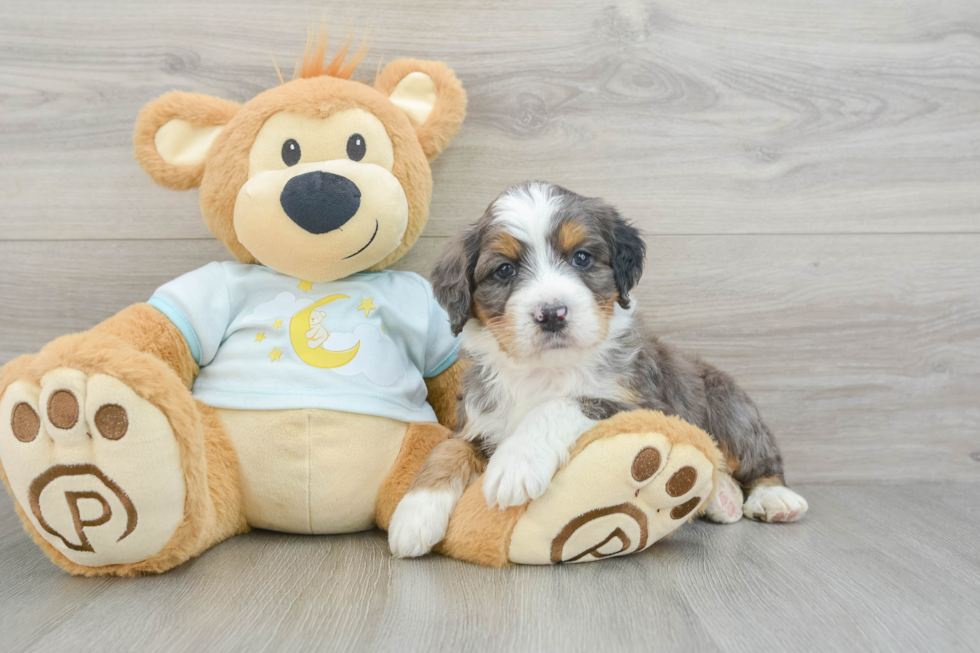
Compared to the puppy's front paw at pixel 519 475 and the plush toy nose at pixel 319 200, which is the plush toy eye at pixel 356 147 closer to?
the plush toy nose at pixel 319 200

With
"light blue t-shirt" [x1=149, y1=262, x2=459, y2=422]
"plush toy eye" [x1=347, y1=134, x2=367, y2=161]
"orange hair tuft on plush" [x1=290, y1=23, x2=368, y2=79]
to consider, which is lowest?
"light blue t-shirt" [x1=149, y1=262, x2=459, y2=422]

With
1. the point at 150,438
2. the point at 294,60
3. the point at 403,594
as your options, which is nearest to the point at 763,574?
the point at 403,594

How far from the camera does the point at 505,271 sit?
169cm

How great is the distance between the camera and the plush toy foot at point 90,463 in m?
1.44

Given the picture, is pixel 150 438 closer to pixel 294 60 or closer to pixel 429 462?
pixel 429 462

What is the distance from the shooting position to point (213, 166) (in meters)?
1.93

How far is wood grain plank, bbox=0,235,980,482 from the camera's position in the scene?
7.80 ft

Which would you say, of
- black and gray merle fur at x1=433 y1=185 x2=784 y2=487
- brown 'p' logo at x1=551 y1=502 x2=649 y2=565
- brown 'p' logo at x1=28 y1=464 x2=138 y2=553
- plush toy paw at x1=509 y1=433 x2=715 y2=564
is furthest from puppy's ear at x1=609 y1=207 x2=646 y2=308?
brown 'p' logo at x1=28 y1=464 x2=138 y2=553

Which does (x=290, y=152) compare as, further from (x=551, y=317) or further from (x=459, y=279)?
(x=551, y=317)

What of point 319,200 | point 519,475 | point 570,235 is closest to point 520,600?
point 519,475

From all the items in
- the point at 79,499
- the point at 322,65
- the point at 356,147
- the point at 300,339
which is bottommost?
the point at 79,499

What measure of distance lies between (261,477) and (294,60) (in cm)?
137

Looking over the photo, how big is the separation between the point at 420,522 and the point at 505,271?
618 mm

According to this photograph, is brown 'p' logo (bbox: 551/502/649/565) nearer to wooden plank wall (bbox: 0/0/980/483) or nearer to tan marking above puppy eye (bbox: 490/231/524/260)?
tan marking above puppy eye (bbox: 490/231/524/260)
